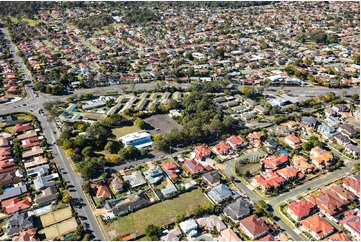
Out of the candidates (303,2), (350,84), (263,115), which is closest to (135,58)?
(263,115)

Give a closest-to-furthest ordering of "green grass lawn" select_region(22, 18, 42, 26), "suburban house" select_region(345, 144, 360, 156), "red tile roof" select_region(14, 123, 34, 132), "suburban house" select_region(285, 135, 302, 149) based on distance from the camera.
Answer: "suburban house" select_region(345, 144, 360, 156)
"suburban house" select_region(285, 135, 302, 149)
"red tile roof" select_region(14, 123, 34, 132)
"green grass lawn" select_region(22, 18, 42, 26)

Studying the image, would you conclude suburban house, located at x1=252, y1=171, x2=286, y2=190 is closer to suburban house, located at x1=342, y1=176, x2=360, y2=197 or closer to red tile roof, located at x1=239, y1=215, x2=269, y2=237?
red tile roof, located at x1=239, y1=215, x2=269, y2=237

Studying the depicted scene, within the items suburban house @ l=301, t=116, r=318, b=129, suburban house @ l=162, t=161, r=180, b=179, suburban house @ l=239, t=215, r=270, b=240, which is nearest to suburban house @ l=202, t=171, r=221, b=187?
suburban house @ l=162, t=161, r=180, b=179

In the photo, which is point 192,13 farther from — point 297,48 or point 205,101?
point 205,101

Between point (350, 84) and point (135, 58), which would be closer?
point (350, 84)

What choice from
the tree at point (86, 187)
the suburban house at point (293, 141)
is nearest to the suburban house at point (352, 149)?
the suburban house at point (293, 141)
